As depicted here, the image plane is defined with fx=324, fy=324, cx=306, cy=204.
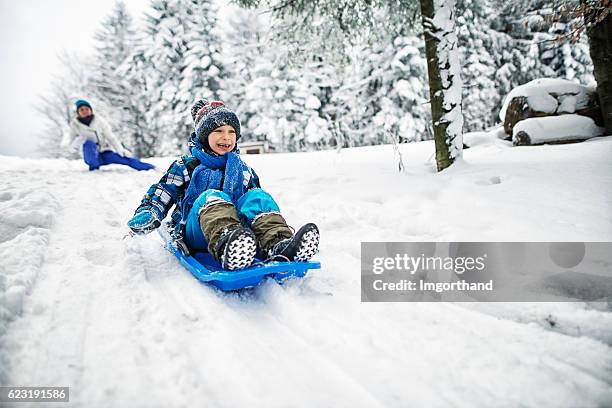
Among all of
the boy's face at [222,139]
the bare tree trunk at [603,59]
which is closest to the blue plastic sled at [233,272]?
the boy's face at [222,139]

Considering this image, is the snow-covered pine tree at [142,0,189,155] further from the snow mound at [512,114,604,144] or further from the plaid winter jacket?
the plaid winter jacket

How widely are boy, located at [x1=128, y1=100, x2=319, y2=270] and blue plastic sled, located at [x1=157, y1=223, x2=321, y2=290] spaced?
0.16ft

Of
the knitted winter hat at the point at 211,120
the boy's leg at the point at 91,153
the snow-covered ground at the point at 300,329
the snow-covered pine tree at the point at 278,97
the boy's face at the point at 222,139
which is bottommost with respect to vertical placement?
the snow-covered ground at the point at 300,329

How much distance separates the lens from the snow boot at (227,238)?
1540 mm

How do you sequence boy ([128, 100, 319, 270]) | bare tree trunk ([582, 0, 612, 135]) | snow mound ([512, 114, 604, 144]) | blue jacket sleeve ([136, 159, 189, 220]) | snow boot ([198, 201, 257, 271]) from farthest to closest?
snow mound ([512, 114, 604, 144]) < bare tree trunk ([582, 0, 612, 135]) < blue jacket sleeve ([136, 159, 189, 220]) < boy ([128, 100, 319, 270]) < snow boot ([198, 201, 257, 271])

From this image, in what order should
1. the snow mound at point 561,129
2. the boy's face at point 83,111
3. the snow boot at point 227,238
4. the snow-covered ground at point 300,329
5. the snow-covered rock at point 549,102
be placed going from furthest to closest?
the boy's face at point 83,111 < the snow-covered rock at point 549,102 < the snow mound at point 561,129 < the snow boot at point 227,238 < the snow-covered ground at point 300,329

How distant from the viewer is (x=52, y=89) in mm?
22094

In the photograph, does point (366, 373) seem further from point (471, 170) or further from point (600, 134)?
point (600, 134)

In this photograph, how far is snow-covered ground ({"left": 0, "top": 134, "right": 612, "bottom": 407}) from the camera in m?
1.07

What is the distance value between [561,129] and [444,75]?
2394mm

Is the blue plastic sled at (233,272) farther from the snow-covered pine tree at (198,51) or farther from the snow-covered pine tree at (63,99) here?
the snow-covered pine tree at (63,99)

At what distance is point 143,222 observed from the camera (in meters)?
1.90

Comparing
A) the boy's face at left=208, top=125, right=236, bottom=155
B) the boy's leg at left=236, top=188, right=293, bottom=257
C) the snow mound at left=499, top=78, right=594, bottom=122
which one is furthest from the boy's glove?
the snow mound at left=499, top=78, right=594, bottom=122

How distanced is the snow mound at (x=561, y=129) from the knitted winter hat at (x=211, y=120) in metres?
4.51
